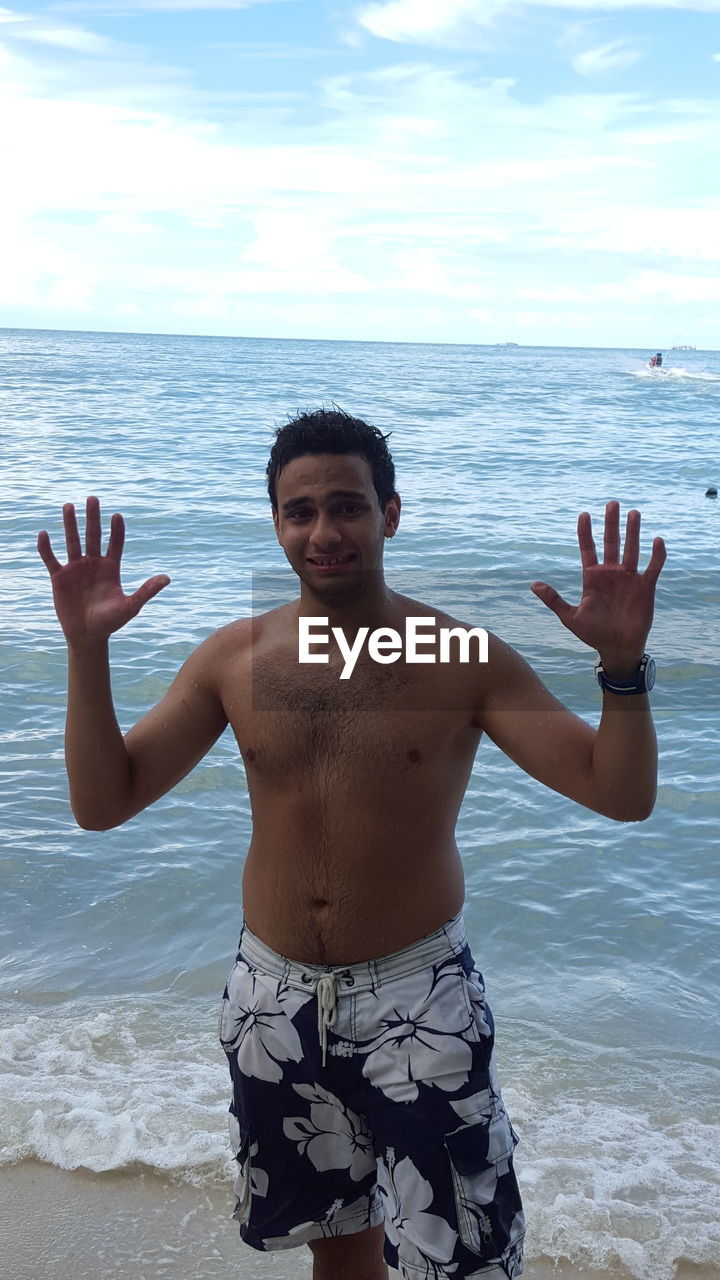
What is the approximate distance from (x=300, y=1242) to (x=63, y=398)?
27.0 m

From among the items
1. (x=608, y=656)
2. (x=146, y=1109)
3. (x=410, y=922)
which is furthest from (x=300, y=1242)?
(x=146, y=1109)

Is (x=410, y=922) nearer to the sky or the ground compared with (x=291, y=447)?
nearer to the ground

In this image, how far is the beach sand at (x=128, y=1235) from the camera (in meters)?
2.79

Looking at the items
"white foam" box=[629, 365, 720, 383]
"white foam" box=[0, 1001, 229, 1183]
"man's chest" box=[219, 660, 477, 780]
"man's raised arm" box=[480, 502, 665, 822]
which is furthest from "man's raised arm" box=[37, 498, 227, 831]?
"white foam" box=[629, 365, 720, 383]

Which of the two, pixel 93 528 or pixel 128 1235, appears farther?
pixel 128 1235

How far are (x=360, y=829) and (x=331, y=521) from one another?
1.87 feet

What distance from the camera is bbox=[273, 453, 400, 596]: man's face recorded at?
2.14 meters

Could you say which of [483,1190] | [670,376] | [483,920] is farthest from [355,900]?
[670,376]

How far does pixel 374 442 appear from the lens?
2256mm

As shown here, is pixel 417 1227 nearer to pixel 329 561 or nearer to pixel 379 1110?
pixel 379 1110

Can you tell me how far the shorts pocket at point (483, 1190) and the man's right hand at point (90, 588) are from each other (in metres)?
1.08

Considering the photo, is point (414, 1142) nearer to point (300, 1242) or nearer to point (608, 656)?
point (300, 1242)

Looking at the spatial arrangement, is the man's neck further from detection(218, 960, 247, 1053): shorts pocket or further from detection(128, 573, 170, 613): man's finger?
detection(218, 960, 247, 1053): shorts pocket

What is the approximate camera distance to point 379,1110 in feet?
6.66
